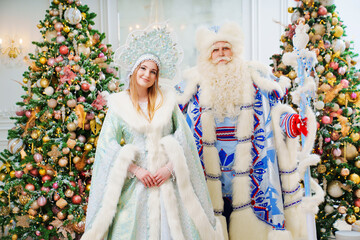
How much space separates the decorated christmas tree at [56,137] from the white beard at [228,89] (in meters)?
1.21

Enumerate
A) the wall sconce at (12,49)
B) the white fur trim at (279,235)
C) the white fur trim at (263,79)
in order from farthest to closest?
the wall sconce at (12,49)
the white fur trim at (263,79)
the white fur trim at (279,235)

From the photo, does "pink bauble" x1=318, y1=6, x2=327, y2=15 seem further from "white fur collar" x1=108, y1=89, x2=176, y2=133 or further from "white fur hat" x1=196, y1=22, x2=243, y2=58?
"white fur collar" x1=108, y1=89, x2=176, y2=133

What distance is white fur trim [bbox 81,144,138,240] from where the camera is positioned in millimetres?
1884

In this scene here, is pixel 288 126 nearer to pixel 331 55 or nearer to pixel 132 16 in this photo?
pixel 331 55

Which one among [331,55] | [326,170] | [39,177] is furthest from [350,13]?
[39,177]

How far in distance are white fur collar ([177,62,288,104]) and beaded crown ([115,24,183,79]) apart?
1.99ft

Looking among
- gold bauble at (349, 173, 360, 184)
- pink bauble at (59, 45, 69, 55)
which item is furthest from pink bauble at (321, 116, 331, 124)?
pink bauble at (59, 45, 69, 55)

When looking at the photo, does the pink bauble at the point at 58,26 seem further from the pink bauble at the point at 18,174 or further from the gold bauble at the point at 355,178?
the gold bauble at the point at 355,178

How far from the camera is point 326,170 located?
3551mm

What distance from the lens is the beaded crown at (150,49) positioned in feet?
7.00

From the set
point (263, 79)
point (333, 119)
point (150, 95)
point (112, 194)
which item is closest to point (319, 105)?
point (333, 119)

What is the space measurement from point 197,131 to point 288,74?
5.36 feet

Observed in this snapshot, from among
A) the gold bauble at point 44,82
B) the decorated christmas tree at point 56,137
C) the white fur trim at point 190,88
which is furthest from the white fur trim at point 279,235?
the gold bauble at point 44,82

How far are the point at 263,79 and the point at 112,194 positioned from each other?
1457 millimetres
